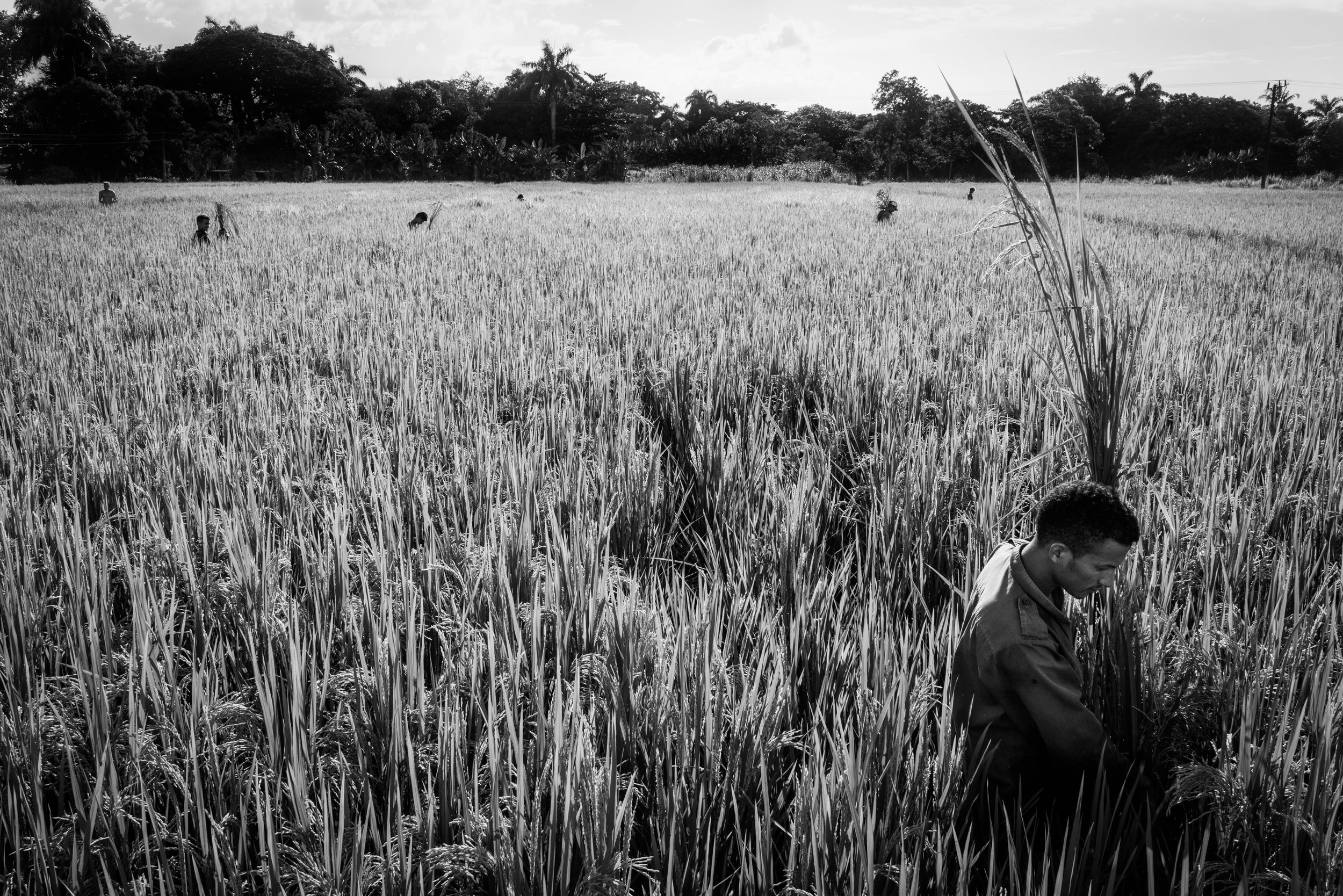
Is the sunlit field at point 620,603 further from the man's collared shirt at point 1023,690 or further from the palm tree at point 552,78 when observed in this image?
the palm tree at point 552,78

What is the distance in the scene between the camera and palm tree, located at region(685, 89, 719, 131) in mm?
47781

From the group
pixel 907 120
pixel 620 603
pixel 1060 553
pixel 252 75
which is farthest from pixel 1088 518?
pixel 252 75

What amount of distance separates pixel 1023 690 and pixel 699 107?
52016mm

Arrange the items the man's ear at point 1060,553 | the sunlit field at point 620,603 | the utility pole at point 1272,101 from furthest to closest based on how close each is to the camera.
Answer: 1. the utility pole at point 1272,101
2. the man's ear at point 1060,553
3. the sunlit field at point 620,603

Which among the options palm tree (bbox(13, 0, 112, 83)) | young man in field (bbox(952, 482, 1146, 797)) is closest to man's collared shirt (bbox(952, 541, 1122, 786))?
young man in field (bbox(952, 482, 1146, 797))

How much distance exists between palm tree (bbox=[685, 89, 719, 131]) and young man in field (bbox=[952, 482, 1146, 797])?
166 ft

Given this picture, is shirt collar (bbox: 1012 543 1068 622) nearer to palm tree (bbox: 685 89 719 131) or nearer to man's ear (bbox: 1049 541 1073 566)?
man's ear (bbox: 1049 541 1073 566)

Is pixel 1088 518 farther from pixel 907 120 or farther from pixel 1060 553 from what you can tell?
pixel 907 120

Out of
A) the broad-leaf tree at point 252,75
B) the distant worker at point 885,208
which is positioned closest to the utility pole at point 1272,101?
the distant worker at point 885,208

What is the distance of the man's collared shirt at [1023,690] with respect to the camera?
1.22 m

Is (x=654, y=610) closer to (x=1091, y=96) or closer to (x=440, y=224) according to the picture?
(x=440, y=224)

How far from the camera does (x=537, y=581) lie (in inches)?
72.9

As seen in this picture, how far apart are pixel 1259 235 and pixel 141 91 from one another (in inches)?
1594

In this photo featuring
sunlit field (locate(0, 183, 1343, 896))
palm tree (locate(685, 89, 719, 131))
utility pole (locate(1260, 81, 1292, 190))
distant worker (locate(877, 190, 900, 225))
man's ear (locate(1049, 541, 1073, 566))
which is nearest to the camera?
sunlit field (locate(0, 183, 1343, 896))
